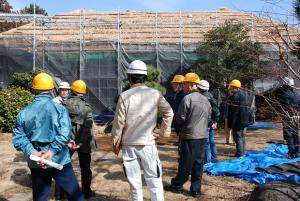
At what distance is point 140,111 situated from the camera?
383 centimetres

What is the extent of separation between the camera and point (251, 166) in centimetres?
654

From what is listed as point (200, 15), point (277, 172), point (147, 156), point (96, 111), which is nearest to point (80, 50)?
point (96, 111)

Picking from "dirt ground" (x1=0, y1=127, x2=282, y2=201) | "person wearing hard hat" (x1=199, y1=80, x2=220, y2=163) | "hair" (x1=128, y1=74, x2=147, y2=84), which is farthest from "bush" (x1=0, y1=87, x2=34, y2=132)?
"hair" (x1=128, y1=74, x2=147, y2=84)

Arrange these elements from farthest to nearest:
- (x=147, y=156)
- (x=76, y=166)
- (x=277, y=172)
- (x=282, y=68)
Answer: (x=76, y=166) → (x=277, y=172) → (x=147, y=156) → (x=282, y=68)

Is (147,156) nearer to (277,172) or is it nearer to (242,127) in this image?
(277,172)

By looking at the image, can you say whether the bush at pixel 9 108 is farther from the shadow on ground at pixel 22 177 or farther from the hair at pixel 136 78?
the hair at pixel 136 78

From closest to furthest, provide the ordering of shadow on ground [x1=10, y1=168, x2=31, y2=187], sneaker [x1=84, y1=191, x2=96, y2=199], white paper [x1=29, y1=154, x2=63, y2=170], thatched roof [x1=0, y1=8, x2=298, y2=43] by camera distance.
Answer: white paper [x1=29, y1=154, x2=63, y2=170] < sneaker [x1=84, y1=191, x2=96, y2=199] < shadow on ground [x1=10, y1=168, x2=31, y2=187] < thatched roof [x1=0, y1=8, x2=298, y2=43]

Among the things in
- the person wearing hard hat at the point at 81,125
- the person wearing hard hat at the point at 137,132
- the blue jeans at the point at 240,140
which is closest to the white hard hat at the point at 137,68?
the person wearing hard hat at the point at 137,132

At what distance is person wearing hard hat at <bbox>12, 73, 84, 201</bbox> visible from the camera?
3.47 metres

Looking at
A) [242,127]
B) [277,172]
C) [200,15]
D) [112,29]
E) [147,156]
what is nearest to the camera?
[147,156]

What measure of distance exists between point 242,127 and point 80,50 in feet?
29.6

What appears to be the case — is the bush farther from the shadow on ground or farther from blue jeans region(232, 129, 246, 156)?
blue jeans region(232, 129, 246, 156)

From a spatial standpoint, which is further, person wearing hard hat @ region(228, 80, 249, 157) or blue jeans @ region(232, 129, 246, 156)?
blue jeans @ region(232, 129, 246, 156)

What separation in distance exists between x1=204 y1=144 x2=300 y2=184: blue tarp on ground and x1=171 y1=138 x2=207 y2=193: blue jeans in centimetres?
114
